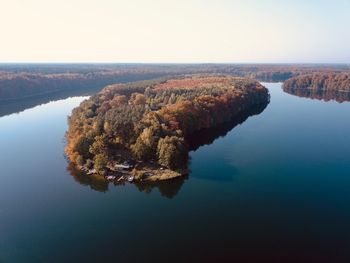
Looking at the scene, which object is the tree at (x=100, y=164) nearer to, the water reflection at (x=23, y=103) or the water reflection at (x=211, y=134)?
the water reflection at (x=211, y=134)

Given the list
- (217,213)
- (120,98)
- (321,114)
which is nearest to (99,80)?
(120,98)

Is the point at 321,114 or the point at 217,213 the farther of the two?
the point at 321,114

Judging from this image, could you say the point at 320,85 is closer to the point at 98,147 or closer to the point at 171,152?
the point at 171,152

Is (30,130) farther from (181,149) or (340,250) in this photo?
(340,250)

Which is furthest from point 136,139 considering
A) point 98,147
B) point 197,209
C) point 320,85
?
point 320,85

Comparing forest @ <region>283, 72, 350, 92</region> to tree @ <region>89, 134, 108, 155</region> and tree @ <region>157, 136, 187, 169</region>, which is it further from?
tree @ <region>89, 134, 108, 155</region>

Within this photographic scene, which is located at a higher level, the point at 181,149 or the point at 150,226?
the point at 181,149

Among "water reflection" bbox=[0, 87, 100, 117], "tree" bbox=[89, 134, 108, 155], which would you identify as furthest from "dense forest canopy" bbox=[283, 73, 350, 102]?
"tree" bbox=[89, 134, 108, 155]

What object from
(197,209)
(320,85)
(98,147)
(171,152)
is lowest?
(320,85)
